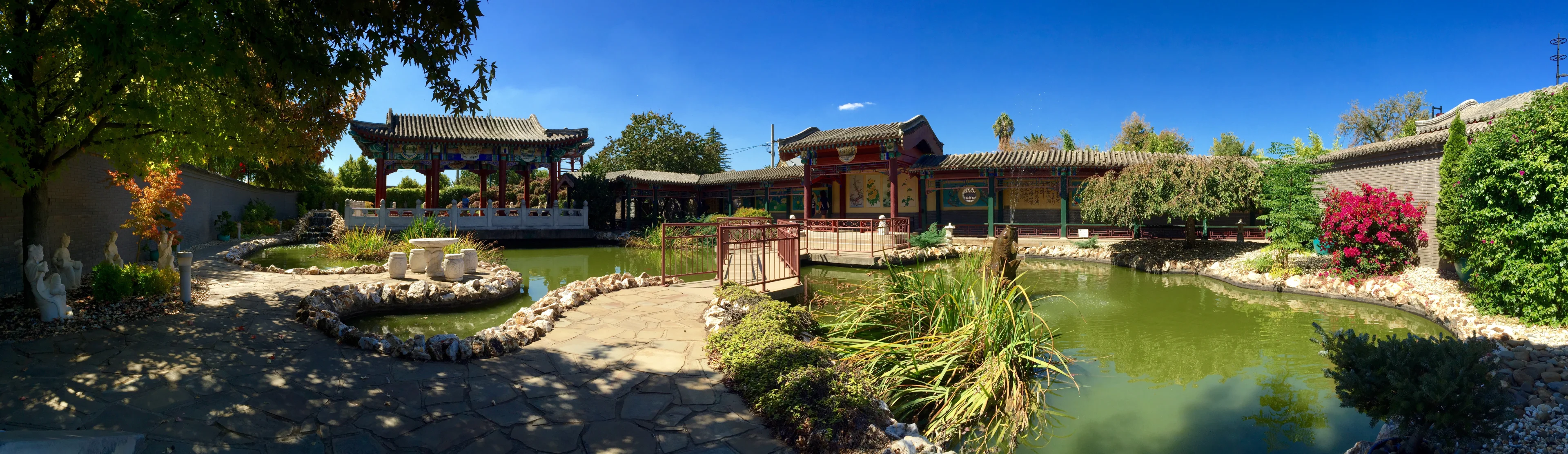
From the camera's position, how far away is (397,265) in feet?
27.3

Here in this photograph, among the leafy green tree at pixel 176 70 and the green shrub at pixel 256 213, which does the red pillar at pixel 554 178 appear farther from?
the leafy green tree at pixel 176 70

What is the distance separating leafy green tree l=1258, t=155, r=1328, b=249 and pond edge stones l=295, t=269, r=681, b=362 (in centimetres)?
992

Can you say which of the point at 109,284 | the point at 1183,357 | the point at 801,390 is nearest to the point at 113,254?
the point at 109,284

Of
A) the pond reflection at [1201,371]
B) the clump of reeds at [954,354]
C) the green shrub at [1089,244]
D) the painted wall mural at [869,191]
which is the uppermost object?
the painted wall mural at [869,191]

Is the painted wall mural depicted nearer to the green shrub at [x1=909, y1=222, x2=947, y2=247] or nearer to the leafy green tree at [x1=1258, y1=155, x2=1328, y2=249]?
the green shrub at [x1=909, y1=222, x2=947, y2=247]

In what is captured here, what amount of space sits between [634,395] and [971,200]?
16462mm

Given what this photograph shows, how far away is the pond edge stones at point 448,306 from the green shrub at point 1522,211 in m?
8.54

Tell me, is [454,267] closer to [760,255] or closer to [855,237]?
[760,255]

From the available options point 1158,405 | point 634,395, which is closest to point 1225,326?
point 1158,405

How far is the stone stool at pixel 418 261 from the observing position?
8922 mm

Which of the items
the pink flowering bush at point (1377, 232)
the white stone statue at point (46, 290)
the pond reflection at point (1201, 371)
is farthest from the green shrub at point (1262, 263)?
the white stone statue at point (46, 290)

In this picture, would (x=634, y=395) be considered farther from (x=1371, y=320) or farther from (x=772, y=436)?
(x=1371, y=320)

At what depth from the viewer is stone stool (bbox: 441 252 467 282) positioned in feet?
27.2

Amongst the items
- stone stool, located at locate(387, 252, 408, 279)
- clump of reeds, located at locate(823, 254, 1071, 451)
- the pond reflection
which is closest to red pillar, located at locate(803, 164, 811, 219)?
the pond reflection
